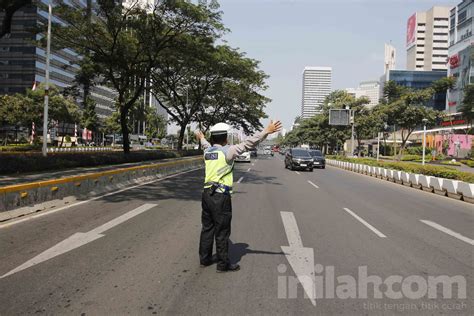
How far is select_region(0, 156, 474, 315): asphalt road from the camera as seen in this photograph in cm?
410

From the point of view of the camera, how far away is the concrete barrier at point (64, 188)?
841cm

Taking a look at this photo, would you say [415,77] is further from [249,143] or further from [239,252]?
[249,143]

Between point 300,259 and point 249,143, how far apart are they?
6.20ft

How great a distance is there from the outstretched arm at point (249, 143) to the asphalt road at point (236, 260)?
150cm

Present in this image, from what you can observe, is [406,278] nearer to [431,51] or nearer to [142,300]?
[142,300]

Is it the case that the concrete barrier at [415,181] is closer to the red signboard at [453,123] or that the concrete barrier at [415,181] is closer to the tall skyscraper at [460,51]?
the red signboard at [453,123]

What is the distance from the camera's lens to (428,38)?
13525cm

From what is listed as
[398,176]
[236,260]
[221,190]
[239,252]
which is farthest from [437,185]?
[221,190]

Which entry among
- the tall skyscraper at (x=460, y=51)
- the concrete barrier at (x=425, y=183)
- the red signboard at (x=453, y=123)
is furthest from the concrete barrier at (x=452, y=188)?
the tall skyscraper at (x=460, y=51)

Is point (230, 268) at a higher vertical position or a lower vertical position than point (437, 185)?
lower

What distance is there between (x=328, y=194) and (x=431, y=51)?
14284 centimetres

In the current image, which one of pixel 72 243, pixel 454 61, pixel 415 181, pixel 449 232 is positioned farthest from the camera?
pixel 454 61

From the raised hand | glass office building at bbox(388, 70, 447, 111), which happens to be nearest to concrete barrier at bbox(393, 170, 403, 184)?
the raised hand

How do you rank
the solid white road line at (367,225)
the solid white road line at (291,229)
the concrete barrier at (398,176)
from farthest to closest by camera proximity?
the concrete barrier at (398,176), the solid white road line at (367,225), the solid white road line at (291,229)
